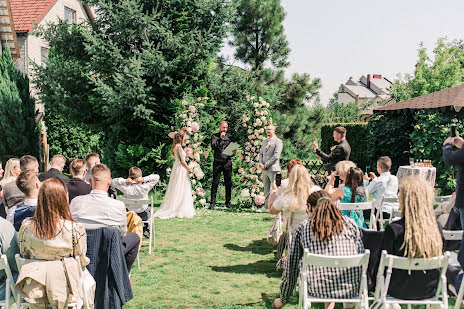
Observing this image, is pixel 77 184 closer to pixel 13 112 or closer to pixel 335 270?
pixel 335 270

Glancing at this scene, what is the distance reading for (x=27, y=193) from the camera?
446 cm

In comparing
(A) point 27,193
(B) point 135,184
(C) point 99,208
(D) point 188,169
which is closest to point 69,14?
(D) point 188,169

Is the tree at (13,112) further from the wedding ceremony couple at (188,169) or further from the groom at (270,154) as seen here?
the groom at (270,154)

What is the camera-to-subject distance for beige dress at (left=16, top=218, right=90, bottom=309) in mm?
3609

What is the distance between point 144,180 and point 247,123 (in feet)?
17.1

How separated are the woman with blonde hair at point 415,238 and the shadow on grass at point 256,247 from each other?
365 centimetres

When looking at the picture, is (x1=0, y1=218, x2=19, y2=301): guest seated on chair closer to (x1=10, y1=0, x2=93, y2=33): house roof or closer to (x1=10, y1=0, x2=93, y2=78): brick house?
(x1=10, y1=0, x2=93, y2=78): brick house

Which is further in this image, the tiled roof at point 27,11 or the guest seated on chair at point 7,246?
the tiled roof at point 27,11

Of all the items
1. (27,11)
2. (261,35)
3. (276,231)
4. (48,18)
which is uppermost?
(27,11)

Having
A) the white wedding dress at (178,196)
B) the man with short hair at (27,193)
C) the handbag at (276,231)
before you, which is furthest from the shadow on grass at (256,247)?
the man with short hair at (27,193)

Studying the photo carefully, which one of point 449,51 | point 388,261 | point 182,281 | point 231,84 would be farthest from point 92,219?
point 449,51

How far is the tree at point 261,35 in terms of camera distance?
1902 centimetres

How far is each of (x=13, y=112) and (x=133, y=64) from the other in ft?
19.6

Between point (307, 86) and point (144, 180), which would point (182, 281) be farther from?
point (307, 86)
